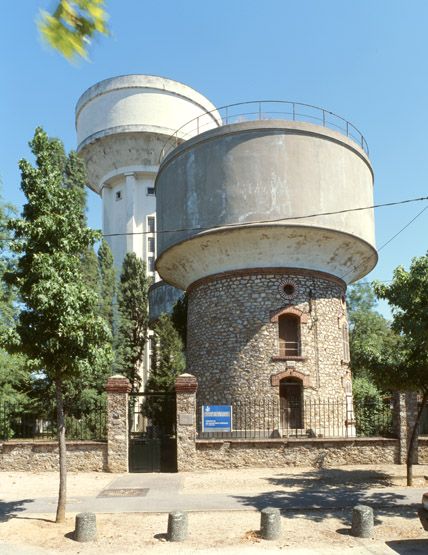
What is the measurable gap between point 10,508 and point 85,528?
3.40 meters

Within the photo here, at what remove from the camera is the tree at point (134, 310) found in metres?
32.0

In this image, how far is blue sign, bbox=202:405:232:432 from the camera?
58.9 feet

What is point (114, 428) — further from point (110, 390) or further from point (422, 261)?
point (422, 261)

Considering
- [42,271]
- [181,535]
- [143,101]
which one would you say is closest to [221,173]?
[42,271]

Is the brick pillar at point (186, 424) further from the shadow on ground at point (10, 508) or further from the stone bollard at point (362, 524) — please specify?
the stone bollard at point (362, 524)

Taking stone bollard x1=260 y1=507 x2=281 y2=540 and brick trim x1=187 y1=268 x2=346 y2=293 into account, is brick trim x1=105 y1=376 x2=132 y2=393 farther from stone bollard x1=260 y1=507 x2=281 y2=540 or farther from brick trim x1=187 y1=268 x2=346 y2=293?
stone bollard x1=260 y1=507 x2=281 y2=540

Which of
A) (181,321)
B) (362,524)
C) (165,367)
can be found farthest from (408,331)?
(181,321)

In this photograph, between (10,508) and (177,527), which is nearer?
(177,527)

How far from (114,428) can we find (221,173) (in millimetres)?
9865

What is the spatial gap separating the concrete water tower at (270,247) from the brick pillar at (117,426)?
5.54 metres

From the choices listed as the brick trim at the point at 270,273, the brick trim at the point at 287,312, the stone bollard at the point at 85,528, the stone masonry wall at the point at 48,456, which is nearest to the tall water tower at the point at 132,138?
the brick trim at the point at 270,273

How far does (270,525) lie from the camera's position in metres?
9.22

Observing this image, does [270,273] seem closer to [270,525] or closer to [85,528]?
[270,525]

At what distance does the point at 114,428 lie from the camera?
16750 millimetres
